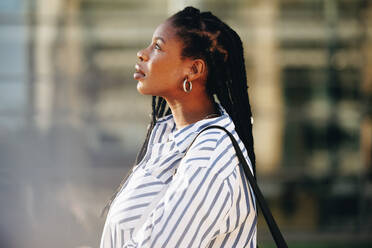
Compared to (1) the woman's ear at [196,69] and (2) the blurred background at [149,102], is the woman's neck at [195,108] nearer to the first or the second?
(1) the woman's ear at [196,69]

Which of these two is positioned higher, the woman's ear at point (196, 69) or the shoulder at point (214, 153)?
the woman's ear at point (196, 69)

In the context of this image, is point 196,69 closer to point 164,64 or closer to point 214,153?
point 164,64

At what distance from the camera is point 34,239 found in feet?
22.9

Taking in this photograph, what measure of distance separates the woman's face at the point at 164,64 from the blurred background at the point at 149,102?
19.7 ft

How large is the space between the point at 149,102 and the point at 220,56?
19.7 ft

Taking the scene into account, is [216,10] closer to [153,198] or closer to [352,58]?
[352,58]

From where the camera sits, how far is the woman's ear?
5.40 ft

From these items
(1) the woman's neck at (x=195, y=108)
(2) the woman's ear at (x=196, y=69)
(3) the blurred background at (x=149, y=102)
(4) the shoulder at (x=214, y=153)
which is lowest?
(3) the blurred background at (x=149, y=102)

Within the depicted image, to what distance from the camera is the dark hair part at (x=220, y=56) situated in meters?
1.64

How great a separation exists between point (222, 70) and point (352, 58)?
648 cm

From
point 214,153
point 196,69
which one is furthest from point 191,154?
point 196,69

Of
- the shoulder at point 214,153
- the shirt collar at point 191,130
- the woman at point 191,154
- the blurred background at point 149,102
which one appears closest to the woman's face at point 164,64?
the woman at point 191,154

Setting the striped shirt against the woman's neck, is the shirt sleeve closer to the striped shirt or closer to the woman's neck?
the striped shirt

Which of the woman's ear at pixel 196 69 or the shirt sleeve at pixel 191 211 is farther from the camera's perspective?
the woman's ear at pixel 196 69
